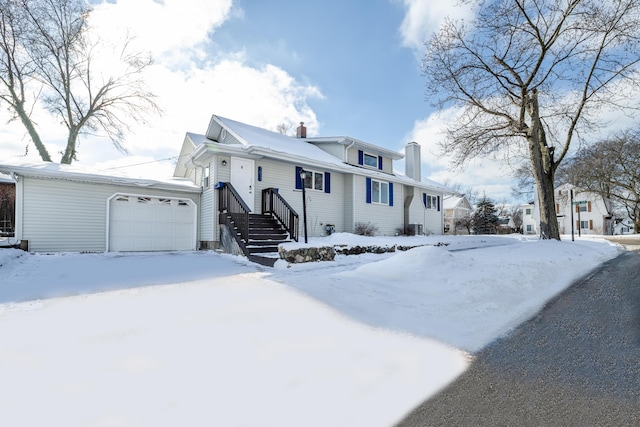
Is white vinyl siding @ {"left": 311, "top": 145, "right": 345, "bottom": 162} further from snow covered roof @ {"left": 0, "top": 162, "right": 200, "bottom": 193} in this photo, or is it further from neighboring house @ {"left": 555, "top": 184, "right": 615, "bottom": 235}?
neighboring house @ {"left": 555, "top": 184, "right": 615, "bottom": 235}

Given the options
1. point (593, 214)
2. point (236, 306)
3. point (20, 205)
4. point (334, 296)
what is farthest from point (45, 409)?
point (593, 214)

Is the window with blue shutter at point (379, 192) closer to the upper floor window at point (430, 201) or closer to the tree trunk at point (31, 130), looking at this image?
the upper floor window at point (430, 201)

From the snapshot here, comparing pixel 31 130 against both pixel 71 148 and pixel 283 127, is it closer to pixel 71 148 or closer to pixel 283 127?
pixel 71 148

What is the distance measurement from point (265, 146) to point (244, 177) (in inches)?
62.3

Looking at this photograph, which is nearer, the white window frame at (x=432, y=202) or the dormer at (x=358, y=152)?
the dormer at (x=358, y=152)

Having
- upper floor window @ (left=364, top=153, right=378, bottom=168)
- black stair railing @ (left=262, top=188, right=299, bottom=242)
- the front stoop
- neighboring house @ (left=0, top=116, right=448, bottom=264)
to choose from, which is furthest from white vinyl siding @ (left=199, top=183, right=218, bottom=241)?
upper floor window @ (left=364, top=153, right=378, bottom=168)

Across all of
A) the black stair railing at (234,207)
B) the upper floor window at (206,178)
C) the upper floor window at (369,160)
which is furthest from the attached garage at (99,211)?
the upper floor window at (369,160)

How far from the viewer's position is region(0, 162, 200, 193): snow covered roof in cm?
797

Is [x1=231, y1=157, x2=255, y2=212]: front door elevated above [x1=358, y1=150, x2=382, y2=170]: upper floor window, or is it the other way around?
[x1=358, y1=150, x2=382, y2=170]: upper floor window

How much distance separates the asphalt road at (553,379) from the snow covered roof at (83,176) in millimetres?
9892


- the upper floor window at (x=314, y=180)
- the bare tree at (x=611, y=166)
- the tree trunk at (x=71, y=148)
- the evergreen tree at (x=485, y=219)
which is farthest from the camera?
the evergreen tree at (x=485, y=219)

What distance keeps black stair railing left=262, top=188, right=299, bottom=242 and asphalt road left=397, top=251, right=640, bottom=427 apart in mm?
6360

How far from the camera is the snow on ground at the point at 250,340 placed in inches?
70.9

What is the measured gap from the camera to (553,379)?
2.13 m
